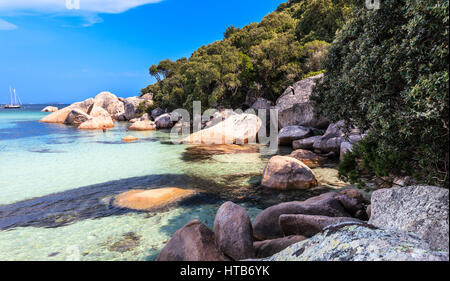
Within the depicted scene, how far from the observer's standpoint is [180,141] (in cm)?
2689

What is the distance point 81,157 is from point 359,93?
20693 mm

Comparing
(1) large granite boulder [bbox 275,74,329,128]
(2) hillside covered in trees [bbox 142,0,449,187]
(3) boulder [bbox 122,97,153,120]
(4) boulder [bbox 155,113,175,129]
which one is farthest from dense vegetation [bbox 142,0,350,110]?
(2) hillside covered in trees [bbox 142,0,449,187]

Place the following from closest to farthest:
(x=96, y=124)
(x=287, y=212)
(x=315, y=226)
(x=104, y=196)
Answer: (x=315, y=226) < (x=287, y=212) < (x=104, y=196) < (x=96, y=124)

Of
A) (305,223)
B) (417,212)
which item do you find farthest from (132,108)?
(417,212)

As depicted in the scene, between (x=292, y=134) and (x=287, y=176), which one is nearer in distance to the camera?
(x=287, y=176)

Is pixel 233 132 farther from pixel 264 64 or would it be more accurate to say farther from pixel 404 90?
pixel 404 90

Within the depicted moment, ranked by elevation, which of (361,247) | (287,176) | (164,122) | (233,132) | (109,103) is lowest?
(287,176)

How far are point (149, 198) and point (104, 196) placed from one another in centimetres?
253

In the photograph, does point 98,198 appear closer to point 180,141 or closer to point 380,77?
point 380,77

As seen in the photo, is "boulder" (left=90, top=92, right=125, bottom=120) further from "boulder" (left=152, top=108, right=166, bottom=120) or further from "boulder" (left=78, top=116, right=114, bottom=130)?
"boulder" (left=78, top=116, right=114, bottom=130)

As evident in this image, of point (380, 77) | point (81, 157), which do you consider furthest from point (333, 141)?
point (81, 157)

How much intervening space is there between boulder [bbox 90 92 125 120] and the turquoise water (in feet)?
140

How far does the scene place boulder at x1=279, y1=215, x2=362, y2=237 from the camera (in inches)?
258

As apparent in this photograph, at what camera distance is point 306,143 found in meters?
19.5
